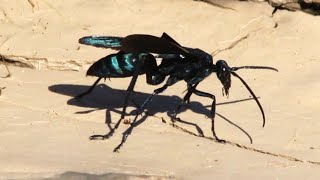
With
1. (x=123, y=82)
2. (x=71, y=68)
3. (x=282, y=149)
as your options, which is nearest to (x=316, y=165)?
(x=282, y=149)

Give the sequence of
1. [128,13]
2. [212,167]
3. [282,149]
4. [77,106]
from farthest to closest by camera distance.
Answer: [128,13] → [77,106] → [282,149] → [212,167]

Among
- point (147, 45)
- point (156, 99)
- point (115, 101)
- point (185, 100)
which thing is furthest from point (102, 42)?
point (156, 99)

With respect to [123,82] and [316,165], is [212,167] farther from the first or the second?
[123,82]

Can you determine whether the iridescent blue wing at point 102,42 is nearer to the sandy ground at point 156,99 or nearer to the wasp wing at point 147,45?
the wasp wing at point 147,45

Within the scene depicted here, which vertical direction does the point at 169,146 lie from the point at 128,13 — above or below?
below

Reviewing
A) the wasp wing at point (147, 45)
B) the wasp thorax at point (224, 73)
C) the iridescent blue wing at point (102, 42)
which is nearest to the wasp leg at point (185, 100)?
the wasp thorax at point (224, 73)

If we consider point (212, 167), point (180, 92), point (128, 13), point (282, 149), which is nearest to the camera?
point (212, 167)
